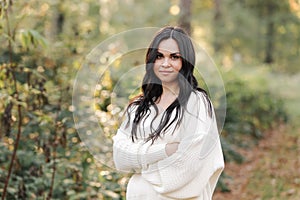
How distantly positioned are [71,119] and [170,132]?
2.79 meters

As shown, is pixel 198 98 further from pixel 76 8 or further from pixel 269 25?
pixel 269 25

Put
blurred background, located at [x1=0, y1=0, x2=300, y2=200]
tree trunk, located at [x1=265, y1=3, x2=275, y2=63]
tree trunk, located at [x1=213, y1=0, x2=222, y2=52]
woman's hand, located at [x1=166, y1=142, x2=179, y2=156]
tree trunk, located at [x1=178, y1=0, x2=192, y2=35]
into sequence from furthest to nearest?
1. tree trunk, located at [x1=265, y1=3, x2=275, y2=63]
2. tree trunk, located at [x1=213, y1=0, x2=222, y2=52]
3. tree trunk, located at [x1=178, y1=0, x2=192, y2=35]
4. blurred background, located at [x1=0, y1=0, x2=300, y2=200]
5. woman's hand, located at [x1=166, y1=142, x2=179, y2=156]

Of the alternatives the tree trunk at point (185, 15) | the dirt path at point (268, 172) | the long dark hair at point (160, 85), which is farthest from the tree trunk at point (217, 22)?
the long dark hair at point (160, 85)

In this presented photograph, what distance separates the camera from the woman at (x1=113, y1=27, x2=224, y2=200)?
3080mm

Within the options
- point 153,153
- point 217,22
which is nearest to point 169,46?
point 153,153

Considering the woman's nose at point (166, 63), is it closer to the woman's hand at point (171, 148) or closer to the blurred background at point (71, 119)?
the woman's hand at point (171, 148)

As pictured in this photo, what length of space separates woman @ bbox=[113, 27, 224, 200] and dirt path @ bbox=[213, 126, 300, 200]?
4663mm

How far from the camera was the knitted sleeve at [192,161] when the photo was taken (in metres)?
3.07

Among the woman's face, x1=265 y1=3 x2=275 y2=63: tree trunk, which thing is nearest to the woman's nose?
the woman's face

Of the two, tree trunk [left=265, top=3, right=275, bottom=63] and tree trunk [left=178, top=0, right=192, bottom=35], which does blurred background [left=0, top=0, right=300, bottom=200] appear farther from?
tree trunk [left=265, top=3, right=275, bottom=63]

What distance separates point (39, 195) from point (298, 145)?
7.04 metres

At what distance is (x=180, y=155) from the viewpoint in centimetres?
307

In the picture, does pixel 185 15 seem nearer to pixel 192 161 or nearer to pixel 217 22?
pixel 192 161

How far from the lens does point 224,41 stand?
27.5m
